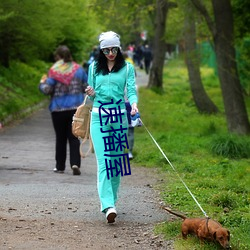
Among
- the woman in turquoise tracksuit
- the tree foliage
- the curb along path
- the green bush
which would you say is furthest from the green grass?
the tree foliage

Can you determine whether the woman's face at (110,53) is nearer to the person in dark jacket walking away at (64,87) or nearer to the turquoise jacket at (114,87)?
the turquoise jacket at (114,87)

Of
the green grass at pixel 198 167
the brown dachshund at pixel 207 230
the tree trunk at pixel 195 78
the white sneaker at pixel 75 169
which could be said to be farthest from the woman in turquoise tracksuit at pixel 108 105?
the tree trunk at pixel 195 78

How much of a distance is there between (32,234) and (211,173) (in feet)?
15.6

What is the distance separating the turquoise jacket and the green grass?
132 cm

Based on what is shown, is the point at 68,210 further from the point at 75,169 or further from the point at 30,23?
the point at 30,23

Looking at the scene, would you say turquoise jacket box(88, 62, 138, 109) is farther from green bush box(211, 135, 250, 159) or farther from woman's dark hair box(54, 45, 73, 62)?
green bush box(211, 135, 250, 159)

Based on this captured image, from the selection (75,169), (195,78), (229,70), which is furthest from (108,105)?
(195,78)

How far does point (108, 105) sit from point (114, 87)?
19cm

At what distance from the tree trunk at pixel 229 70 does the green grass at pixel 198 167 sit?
2.82 feet

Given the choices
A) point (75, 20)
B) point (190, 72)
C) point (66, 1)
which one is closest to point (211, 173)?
point (66, 1)

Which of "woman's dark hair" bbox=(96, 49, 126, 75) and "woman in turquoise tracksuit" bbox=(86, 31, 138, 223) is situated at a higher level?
"woman's dark hair" bbox=(96, 49, 126, 75)

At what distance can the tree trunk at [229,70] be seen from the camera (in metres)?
16.1

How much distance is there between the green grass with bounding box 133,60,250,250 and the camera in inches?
288

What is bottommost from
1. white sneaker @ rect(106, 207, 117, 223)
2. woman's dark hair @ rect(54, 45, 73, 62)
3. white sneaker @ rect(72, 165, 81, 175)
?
white sneaker @ rect(72, 165, 81, 175)
